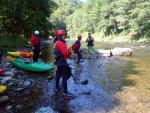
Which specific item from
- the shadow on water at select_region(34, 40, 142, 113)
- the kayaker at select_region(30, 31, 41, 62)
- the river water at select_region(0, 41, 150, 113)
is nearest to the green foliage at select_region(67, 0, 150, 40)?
the kayaker at select_region(30, 31, 41, 62)

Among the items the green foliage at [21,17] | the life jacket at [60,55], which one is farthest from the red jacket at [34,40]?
the green foliage at [21,17]

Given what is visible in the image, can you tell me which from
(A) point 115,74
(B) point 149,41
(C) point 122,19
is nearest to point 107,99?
(A) point 115,74

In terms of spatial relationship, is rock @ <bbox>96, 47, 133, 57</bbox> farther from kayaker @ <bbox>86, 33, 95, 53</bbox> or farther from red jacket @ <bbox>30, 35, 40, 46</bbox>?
red jacket @ <bbox>30, 35, 40, 46</bbox>

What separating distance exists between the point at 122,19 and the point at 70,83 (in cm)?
3769

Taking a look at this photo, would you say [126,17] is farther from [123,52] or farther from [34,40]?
[34,40]

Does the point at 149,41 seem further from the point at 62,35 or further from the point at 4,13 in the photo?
the point at 62,35

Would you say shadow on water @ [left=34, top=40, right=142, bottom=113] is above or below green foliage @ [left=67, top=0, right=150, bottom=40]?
below

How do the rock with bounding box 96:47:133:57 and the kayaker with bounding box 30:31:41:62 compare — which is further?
the rock with bounding box 96:47:133:57

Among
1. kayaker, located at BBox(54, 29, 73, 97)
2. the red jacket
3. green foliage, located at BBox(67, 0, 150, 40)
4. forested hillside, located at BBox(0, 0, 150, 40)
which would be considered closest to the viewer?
kayaker, located at BBox(54, 29, 73, 97)

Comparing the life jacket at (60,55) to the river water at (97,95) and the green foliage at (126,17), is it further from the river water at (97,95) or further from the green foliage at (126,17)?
the green foliage at (126,17)

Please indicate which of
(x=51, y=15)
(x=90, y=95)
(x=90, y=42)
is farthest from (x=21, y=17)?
(x=51, y=15)

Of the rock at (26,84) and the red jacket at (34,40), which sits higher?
the red jacket at (34,40)

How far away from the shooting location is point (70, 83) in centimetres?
830

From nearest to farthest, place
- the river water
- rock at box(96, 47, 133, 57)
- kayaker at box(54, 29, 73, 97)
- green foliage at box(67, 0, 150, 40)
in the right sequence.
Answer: the river water < kayaker at box(54, 29, 73, 97) < rock at box(96, 47, 133, 57) < green foliage at box(67, 0, 150, 40)
